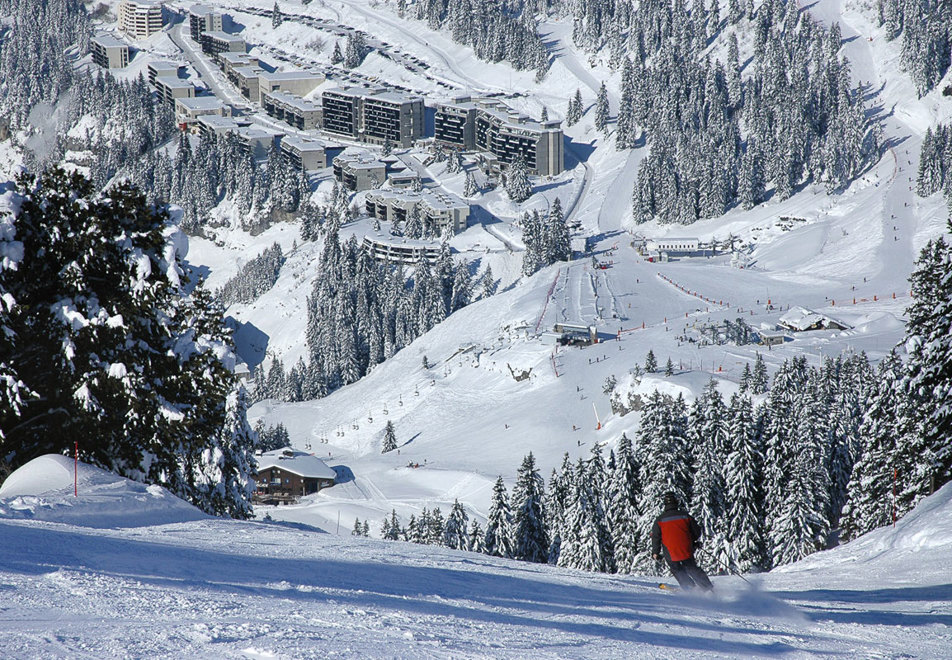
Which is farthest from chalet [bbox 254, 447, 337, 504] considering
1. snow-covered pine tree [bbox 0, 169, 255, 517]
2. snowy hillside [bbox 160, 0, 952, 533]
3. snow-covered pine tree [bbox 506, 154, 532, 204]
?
snow-covered pine tree [bbox 506, 154, 532, 204]

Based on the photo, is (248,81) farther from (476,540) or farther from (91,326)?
(91,326)

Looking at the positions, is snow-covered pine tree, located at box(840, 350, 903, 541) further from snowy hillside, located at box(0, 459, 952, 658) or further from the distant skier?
the distant skier

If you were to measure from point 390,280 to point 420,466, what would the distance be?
5879cm

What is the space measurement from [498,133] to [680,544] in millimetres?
137719

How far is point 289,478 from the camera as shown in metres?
69.2

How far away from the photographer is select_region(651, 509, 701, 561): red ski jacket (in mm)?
11695

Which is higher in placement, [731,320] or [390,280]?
[390,280]

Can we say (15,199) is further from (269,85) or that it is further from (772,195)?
(269,85)

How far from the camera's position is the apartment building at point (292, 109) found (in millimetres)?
174375

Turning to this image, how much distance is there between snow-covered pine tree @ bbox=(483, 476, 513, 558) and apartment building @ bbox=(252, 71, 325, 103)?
158m

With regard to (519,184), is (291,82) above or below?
above

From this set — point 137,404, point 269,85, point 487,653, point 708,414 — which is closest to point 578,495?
point 708,414

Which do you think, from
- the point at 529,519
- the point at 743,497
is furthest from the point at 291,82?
the point at 743,497

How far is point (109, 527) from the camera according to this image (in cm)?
1267
